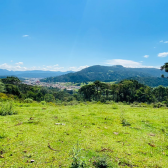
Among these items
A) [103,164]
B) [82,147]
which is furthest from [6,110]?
[103,164]

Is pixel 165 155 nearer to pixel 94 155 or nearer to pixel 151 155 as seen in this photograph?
pixel 151 155

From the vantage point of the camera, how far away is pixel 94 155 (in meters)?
5.02

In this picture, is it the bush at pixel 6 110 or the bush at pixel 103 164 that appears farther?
the bush at pixel 6 110

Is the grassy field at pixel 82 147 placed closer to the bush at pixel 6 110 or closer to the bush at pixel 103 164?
the bush at pixel 103 164

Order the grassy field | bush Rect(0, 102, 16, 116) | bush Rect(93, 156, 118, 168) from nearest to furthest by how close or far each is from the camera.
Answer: bush Rect(93, 156, 118, 168) < the grassy field < bush Rect(0, 102, 16, 116)

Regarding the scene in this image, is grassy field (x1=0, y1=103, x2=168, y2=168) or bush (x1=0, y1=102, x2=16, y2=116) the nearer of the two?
grassy field (x1=0, y1=103, x2=168, y2=168)

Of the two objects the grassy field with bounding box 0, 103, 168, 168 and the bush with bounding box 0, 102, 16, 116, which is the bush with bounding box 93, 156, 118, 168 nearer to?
the grassy field with bounding box 0, 103, 168, 168

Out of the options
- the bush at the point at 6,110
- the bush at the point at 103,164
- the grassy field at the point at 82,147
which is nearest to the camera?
the bush at the point at 103,164

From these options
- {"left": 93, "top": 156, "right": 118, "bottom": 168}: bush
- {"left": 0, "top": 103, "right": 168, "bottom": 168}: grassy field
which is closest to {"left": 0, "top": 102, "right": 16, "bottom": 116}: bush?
{"left": 0, "top": 103, "right": 168, "bottom": 168}: grassy field

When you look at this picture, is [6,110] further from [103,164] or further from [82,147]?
[103,164]

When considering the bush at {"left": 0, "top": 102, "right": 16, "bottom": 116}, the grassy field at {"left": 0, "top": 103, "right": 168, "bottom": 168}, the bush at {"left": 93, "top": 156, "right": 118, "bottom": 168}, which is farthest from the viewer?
the bush at {"left": 0, "top": 102, "right": 16, "bottom": 116}

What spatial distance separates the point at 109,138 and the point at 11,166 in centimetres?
481

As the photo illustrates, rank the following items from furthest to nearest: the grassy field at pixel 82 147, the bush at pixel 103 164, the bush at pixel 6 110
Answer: the bush at pixel 6 110
the grassy field at pixel 82 147
the bush at pixel 103 164

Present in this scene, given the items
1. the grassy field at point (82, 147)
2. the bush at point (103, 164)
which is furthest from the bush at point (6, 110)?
the bush at point (103, 164)
